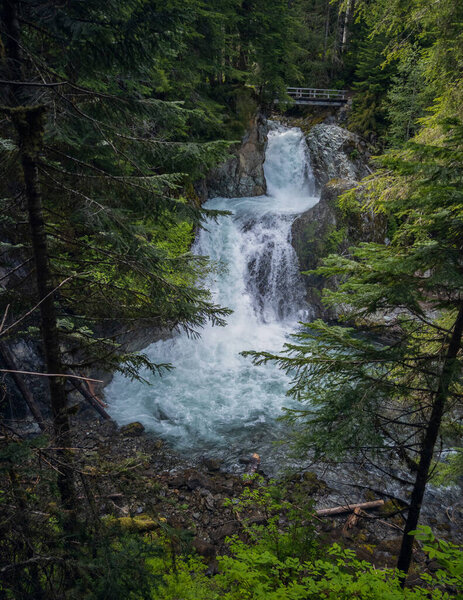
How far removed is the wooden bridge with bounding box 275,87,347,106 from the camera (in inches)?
982

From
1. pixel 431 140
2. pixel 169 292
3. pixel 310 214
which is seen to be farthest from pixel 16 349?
pixel 310 214

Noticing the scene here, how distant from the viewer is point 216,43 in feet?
54.7

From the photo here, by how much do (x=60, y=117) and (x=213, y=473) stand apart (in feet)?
25.2

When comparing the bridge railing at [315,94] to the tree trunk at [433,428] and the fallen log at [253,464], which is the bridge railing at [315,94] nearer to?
the fallen log at [253,464]

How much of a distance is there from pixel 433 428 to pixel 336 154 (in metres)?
20.8

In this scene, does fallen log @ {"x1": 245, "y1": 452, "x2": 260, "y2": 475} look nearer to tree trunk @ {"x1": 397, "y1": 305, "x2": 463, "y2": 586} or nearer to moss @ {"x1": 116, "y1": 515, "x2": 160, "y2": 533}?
moss @ {"x1": 116, "y1": 515, "x2": 160, "y2": 533}

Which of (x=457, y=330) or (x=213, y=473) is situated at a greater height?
(x=457, y=330)

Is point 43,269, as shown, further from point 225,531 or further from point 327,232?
point 327,232

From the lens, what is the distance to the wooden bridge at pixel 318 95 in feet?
81.9

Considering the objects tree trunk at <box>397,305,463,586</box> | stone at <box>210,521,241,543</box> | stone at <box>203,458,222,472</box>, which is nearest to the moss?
stone at <box>210,521,241,543</box>

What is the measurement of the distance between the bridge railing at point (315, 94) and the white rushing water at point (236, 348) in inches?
254

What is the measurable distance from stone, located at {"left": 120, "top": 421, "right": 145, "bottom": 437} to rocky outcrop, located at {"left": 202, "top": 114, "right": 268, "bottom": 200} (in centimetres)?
1417

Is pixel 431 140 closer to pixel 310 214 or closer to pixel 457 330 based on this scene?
pixel 457 330

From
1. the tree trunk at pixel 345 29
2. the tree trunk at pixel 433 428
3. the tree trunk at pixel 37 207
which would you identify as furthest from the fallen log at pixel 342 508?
the tree trunk at pixel 345 29
